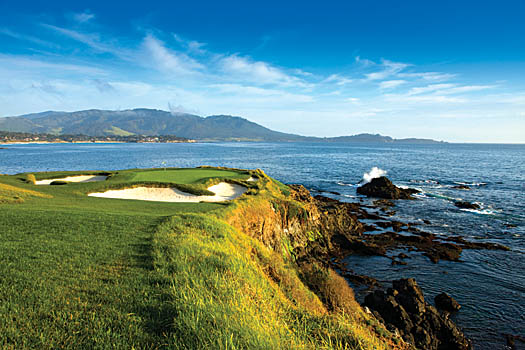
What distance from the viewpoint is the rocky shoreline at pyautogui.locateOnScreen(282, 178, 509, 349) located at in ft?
38.2

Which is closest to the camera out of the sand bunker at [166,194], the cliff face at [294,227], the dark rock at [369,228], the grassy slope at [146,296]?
the grassy slope at [146,296]

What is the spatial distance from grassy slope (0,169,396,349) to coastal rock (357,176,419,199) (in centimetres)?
3582

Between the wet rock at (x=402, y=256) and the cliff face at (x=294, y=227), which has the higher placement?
the cliff face at (x=294, y=227)

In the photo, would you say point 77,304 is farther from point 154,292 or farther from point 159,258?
point 159,258

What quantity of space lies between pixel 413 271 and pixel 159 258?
1759 centimetres

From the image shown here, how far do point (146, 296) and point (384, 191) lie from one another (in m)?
41.6

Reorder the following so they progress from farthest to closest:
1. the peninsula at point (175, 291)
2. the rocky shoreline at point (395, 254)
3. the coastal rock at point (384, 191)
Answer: the coastal rock at point (384, 191) < the rocky shoreline at point (395, 254) < the peninsula at point (175, 291)

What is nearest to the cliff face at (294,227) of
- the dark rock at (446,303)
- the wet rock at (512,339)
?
the dark rock at (446,303)

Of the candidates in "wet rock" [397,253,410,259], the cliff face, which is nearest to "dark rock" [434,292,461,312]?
"wet rock" [397,253,410,259]

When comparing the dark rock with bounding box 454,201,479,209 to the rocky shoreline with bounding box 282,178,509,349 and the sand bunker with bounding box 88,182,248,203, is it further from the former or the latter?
the sand bunker with bounding box 88,182,248,203

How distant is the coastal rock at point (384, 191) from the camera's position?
40.8 m

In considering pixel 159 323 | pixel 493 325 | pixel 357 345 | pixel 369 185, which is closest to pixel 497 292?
pixel 493 325

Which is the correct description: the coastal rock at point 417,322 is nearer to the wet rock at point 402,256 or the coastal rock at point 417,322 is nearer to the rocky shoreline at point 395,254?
the rocky shoreline at point 395,254

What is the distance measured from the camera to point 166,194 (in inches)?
957
